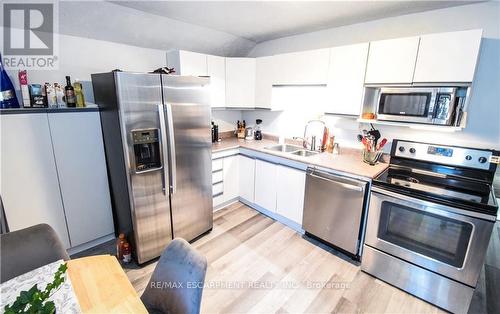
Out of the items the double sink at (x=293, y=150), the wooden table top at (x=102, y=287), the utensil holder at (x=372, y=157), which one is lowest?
the wooden table top at (x=102, y=287)

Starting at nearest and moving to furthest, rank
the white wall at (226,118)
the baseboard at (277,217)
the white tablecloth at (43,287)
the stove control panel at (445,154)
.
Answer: the white tablecloth at (43,287), the stove control panel at (445,154), the baseboard at (277,217), the white wall at (226,118)

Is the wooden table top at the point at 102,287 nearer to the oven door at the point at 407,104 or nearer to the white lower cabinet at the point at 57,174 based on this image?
the white lower cabinet at the point at 57,174

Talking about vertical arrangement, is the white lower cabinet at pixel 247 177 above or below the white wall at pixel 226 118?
below

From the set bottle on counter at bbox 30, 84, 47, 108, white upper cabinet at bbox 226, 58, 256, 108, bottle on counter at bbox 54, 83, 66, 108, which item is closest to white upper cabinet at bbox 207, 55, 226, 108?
white upper cabinet at bbox 226, 58, 256, 108

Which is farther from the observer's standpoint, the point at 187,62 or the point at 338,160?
the point at 187,62

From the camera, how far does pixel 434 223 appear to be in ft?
5.51

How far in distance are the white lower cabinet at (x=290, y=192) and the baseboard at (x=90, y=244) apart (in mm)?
1880

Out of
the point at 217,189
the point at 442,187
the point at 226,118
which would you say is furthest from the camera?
the point at 226,118

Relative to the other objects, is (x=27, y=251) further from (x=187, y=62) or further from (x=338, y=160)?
(x=338, y=160)

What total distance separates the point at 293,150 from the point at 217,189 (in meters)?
1.13

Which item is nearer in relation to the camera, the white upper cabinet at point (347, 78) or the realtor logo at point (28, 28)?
the realtor logo at point (28, 28)

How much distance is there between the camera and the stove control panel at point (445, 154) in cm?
183

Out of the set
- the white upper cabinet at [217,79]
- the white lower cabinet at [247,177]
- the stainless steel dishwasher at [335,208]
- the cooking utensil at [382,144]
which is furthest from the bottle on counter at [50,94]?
the cooking utensil at [382,144]

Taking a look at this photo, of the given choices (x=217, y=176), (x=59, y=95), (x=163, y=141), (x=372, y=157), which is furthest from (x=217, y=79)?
(x=372, y=157)
